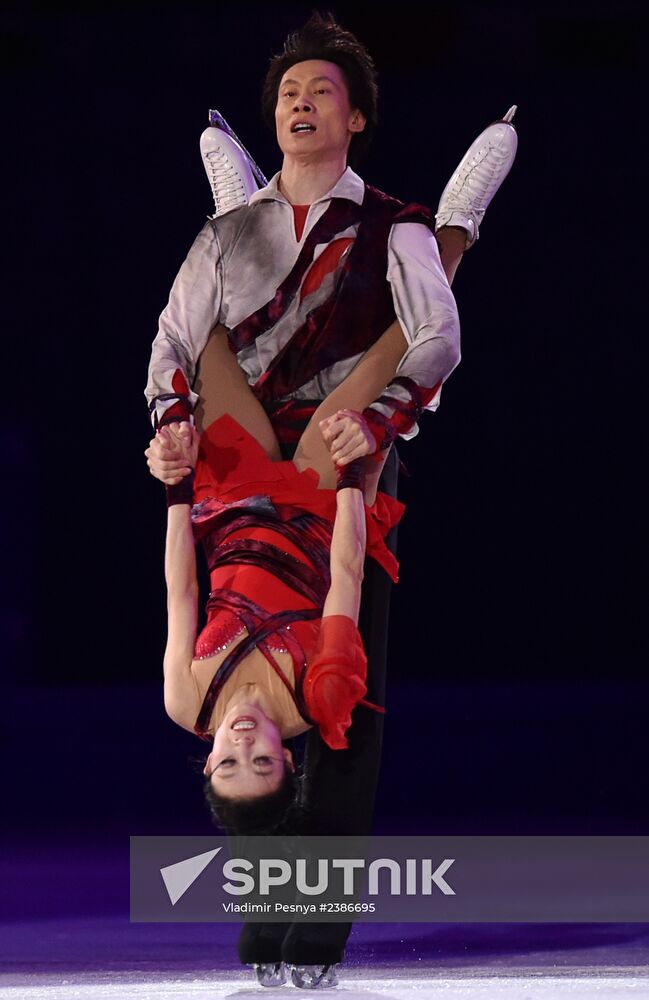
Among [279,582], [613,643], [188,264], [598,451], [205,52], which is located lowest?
[279,582]

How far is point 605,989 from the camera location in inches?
117

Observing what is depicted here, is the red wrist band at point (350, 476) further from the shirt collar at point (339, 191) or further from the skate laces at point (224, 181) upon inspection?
the skate laces at point (224, 181)

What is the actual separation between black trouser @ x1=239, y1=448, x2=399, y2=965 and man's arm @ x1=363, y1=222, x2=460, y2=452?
1.01 ft

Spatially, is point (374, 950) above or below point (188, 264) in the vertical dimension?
below

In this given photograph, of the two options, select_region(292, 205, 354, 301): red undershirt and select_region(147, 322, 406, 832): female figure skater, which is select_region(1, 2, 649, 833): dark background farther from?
select_region(147, 322, 406, 832): female figure skater

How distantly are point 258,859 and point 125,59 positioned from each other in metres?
3.31

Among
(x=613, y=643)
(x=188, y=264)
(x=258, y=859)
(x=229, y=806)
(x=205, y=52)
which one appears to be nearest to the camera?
(x=229, y=806)

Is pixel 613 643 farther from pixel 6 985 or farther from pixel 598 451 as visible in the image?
pixel 6 985

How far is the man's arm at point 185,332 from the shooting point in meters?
3.04

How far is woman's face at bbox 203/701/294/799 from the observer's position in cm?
278

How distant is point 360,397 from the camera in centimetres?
305

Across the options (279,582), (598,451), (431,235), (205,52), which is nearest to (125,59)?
(205,52)

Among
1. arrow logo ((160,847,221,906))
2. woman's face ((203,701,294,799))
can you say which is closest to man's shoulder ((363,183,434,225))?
woman's face ((203,701,294,799))

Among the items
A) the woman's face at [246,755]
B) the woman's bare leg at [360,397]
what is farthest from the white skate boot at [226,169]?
the woman's face at [246,755]
